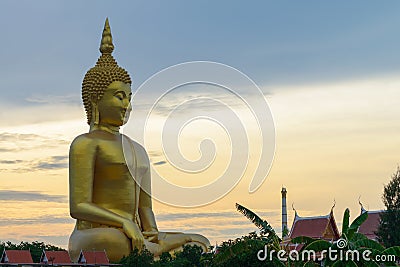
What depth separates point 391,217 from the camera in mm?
33375

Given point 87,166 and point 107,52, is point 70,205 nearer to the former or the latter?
point 87,166

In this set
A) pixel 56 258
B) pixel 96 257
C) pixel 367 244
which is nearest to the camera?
pixel 367 244

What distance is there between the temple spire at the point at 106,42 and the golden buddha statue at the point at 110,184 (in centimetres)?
37

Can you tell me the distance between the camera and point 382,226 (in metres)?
33.5

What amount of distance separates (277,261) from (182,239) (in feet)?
24.7

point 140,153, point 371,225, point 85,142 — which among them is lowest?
point 371,225

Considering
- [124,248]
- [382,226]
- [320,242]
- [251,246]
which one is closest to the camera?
[320,242]

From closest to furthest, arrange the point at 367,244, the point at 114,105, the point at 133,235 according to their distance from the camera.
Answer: the point at 367,244, the point at 133,235, the point at 114,105

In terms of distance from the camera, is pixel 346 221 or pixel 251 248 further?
pixel 251 248

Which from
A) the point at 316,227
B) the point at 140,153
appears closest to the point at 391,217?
the point at 316,227

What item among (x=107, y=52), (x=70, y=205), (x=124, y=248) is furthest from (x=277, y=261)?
(x=107, y=52)

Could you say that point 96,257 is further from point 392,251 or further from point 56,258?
point 392,251

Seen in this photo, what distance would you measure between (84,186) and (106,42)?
5319 millimetres

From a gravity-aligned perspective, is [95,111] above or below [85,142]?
above
